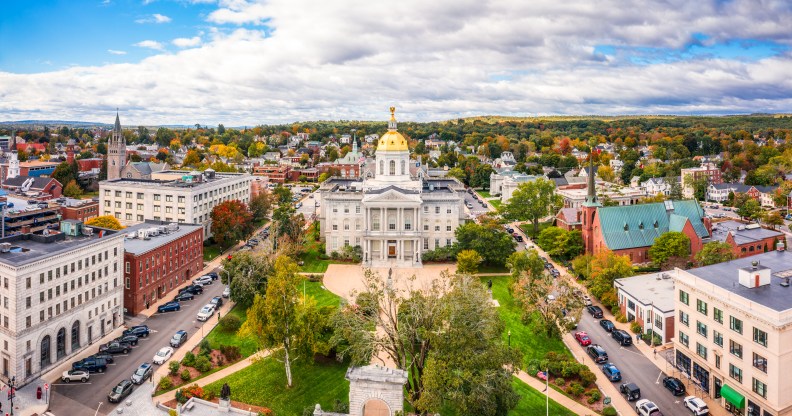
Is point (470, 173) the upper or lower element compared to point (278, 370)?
upper

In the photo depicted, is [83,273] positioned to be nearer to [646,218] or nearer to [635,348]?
[635,348]

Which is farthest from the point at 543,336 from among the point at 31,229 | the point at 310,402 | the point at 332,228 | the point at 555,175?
the point at 555,175

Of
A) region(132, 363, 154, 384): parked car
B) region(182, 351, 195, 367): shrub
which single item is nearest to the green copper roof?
region(182, 351, 195, 367): shrub

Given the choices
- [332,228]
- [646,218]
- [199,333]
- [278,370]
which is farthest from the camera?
[332,228]

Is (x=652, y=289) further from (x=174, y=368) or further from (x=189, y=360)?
(x=174, y=368)

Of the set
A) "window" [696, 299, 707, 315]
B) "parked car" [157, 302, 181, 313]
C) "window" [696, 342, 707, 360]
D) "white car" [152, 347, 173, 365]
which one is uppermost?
"window" [696, 299, 707, 315]

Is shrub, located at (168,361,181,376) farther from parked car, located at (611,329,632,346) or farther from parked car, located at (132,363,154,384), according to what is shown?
parked car, located at (611,329,632,346)

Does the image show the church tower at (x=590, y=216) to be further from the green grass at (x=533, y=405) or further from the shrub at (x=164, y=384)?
the shrub at (x=164, y=384)
